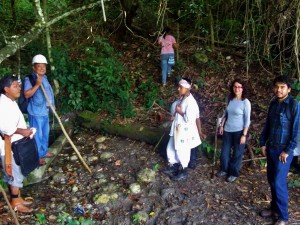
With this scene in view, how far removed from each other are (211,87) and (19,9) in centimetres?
699

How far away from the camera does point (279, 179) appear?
14.5ft

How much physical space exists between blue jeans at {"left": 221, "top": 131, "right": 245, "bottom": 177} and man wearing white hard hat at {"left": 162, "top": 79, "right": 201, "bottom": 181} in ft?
1.45

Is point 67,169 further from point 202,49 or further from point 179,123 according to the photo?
point 202,49

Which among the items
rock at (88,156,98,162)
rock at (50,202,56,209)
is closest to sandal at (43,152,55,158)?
rock at (88,156,98,162)

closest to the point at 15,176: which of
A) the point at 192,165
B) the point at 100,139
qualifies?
the point at 100,139

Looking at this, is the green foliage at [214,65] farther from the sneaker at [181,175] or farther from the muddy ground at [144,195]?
the sneaker at [181,175]

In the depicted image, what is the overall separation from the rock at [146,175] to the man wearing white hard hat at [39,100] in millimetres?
1702

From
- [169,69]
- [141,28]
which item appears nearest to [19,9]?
[141,28]

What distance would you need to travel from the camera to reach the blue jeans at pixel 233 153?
17.9 ft

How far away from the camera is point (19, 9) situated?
447 inches

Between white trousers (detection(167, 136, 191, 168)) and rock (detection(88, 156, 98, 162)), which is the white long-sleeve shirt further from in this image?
white trousers (detection(167, 136, 191, 168))

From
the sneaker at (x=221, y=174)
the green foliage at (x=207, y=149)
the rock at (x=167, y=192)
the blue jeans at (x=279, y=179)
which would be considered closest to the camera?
the blue jeans at (x=279, y=179)

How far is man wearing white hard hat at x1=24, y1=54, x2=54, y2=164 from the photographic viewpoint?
5.40 metres

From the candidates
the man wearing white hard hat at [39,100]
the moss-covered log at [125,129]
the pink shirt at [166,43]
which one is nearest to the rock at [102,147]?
the moss-covered log at [125,129]
